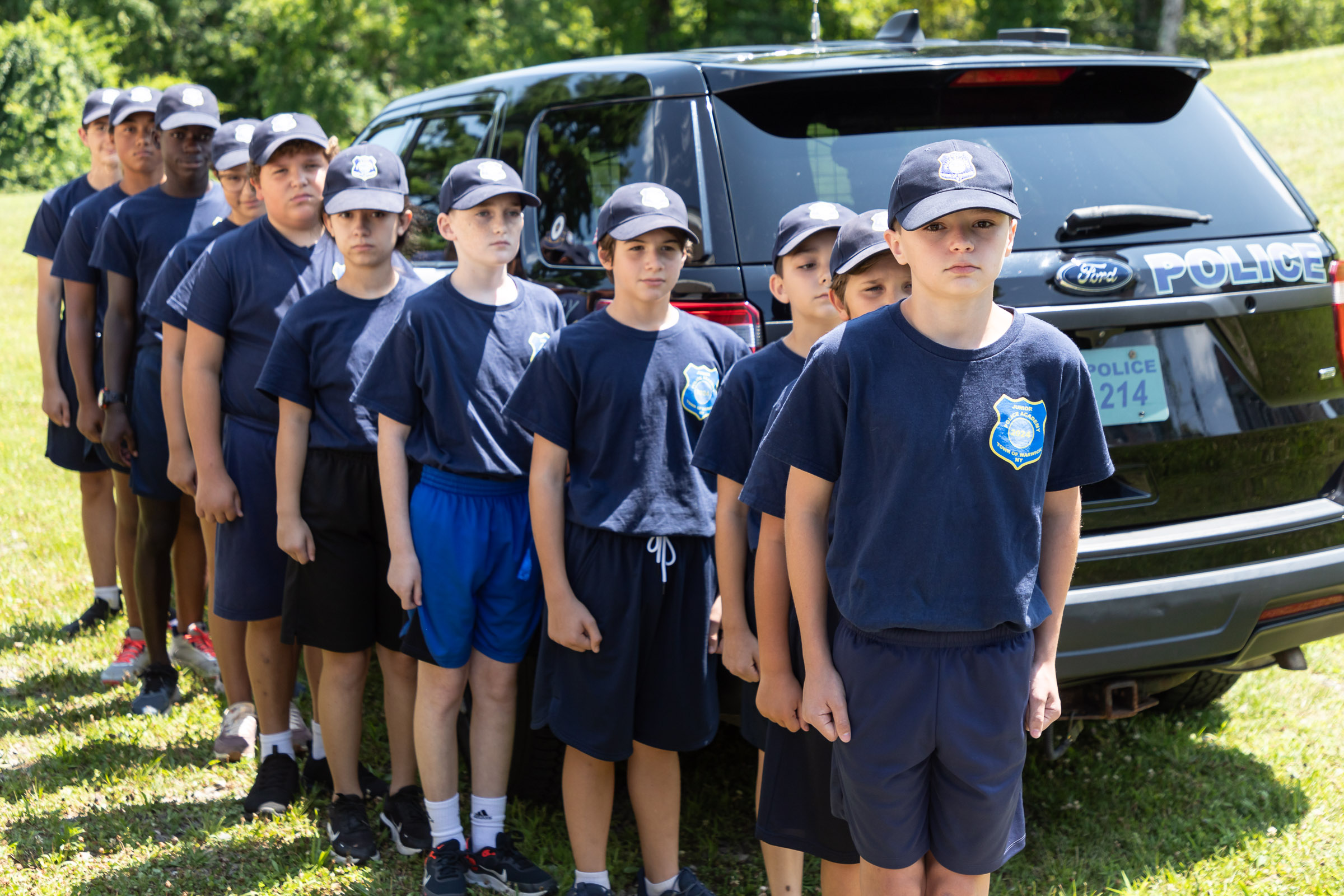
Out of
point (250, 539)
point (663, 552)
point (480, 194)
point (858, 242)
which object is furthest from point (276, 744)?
point (858, 242)

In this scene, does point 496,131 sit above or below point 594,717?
above

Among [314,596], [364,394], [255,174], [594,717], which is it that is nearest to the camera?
[594,717]

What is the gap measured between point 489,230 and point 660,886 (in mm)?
1726

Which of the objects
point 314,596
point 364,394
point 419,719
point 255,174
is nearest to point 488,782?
point 419,719

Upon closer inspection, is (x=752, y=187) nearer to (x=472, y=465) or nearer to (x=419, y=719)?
(x=472, y=465)

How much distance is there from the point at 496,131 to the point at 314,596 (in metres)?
1.58

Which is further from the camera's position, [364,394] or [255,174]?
[255,174]

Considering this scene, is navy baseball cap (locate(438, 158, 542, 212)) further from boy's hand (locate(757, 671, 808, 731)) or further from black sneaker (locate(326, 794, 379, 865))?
black sneaker (locate(326, 794, 379, 865))

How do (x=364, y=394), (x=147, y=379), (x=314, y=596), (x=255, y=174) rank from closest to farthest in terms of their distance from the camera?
(x=364, y=394), (x=314, y=596), (x=255, y=174), (x=147, y=379)

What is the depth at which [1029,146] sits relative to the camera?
10.00 feet

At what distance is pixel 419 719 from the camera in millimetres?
3098

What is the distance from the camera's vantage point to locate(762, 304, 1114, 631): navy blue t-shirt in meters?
1.92

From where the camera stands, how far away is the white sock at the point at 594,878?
9.53 feet

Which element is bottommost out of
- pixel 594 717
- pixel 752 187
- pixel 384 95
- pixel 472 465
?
pixel 594 717
